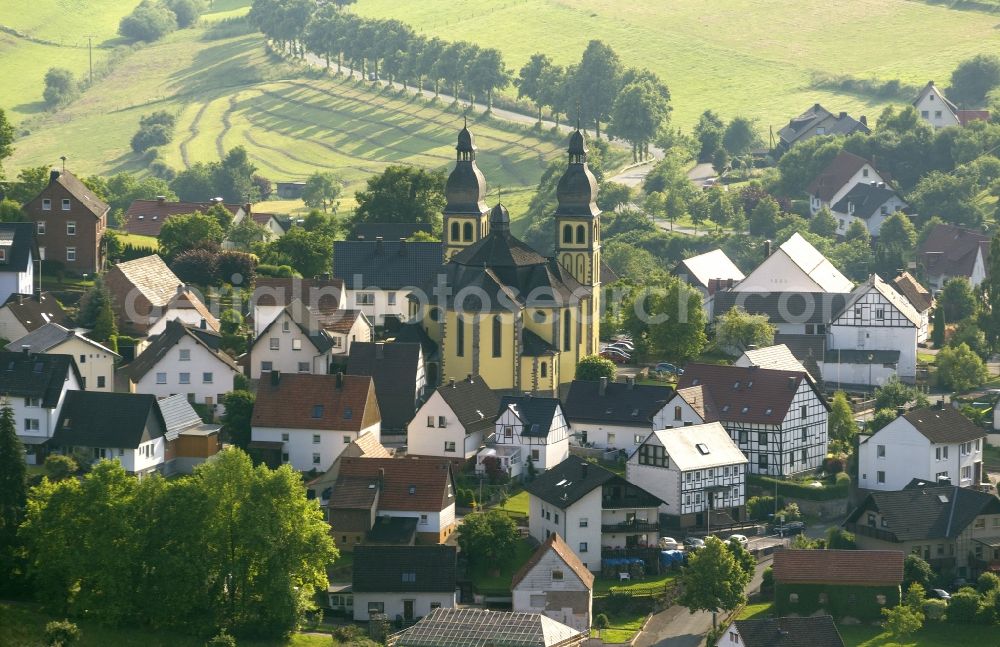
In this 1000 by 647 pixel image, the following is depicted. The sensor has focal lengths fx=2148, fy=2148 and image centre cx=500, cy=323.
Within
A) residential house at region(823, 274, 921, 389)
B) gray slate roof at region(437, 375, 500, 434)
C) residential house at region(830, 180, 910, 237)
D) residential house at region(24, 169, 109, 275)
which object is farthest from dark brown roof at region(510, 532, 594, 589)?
residential house at region(830, 180, 910, 237)

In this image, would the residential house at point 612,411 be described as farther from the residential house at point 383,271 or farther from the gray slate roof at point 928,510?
the residential house at point 383,271

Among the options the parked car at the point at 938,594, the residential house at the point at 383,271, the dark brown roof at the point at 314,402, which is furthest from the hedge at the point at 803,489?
the residential house at the point at 383,271

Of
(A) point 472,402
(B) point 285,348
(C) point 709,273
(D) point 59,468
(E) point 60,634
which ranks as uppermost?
(C) point 709,273

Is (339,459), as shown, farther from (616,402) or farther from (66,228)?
(66,228)

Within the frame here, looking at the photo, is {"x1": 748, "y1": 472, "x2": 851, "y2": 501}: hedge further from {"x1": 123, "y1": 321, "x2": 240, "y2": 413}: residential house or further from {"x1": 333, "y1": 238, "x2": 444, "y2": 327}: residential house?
{"x1": 333, "y1": 238, "x2": 444, "y2": 327}: residential house

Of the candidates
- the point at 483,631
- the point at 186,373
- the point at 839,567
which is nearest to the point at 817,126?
the point at 186,373
